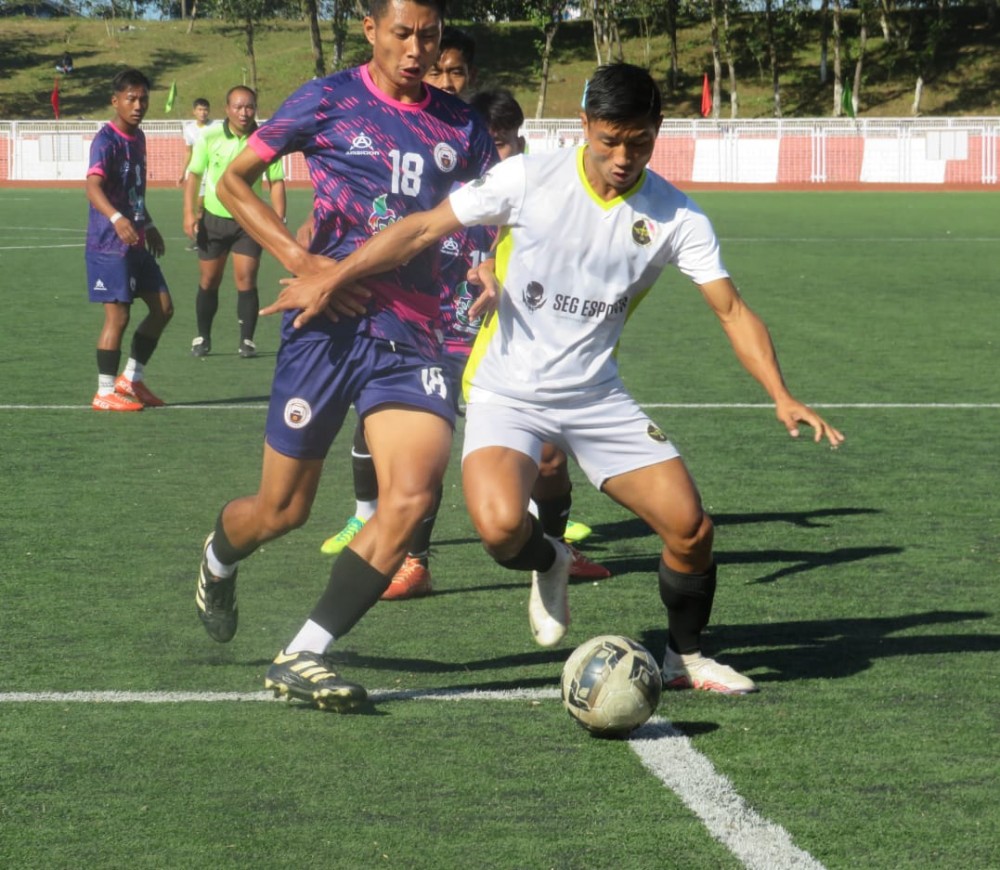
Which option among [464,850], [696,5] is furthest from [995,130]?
[464,850]

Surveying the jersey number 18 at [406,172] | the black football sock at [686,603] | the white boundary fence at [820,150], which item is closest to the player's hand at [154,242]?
the jersey number 18 at [406,172]

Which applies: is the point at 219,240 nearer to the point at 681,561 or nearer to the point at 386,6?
the point at 386,6

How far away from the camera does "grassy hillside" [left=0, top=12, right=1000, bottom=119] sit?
6950cm

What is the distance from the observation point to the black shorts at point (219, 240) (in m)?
14.3

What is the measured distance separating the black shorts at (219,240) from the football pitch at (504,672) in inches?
103

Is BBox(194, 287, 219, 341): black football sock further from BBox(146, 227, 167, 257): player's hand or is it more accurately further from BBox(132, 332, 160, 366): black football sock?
BBox(132, 332, 160, 366): black football sock

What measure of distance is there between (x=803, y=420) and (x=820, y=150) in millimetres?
43910

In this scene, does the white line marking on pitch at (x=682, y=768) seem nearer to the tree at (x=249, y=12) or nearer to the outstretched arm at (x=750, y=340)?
the outstretched arm at (x=750, y=340)

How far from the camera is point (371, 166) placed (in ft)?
17.8

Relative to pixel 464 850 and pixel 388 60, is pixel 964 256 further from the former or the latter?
pixel 464 850

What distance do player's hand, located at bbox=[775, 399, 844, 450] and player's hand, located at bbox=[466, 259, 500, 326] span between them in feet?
3.12

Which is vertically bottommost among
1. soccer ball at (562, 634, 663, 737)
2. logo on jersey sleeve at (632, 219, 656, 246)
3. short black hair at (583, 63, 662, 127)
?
soccer ball at (562, 634, 663, 737)

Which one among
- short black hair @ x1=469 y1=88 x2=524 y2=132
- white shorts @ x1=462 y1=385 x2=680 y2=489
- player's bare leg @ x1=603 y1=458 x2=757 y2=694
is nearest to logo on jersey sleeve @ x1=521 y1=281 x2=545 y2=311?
white shorts @ x1=462 y1=385 x2=680 y2=489

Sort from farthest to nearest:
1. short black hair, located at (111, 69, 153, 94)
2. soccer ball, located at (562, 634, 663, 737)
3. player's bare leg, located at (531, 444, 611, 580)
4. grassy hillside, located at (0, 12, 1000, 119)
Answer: grassy hillside, located at (0, 12, 1000, 119)
short black hair, located at (111, 69, 153, 94)
player's bare leg, located at (531, 444, 611, 580)
soccer ball, located at (562, 634, 663, 737)
